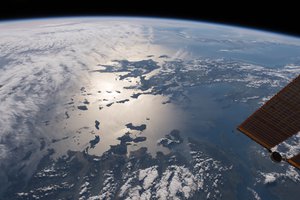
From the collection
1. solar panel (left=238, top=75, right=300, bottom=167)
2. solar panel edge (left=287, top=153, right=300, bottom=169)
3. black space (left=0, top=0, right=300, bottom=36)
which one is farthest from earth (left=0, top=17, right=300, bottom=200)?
solar panel edge (left=287, top=153, right=300, bottom=169)

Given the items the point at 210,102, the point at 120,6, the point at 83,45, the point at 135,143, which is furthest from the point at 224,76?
the point at 120,6

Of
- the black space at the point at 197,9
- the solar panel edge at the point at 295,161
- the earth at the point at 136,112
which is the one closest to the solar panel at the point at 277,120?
the solar panel edge at the point at 295,161

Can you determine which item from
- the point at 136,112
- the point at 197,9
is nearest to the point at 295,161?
the point at 197,9

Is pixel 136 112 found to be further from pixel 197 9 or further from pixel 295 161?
pixel 295 161

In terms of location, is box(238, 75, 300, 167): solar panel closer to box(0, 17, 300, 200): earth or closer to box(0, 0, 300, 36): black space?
box(0, 0, 300, 36): black space

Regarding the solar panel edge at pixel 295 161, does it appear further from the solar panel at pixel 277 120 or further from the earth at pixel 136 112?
the earth at pixel 136 112

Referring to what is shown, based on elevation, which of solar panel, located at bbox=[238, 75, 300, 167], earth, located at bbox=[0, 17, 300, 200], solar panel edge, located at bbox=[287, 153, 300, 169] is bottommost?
earth, located at bbox=[0, 17, 300, 200]
